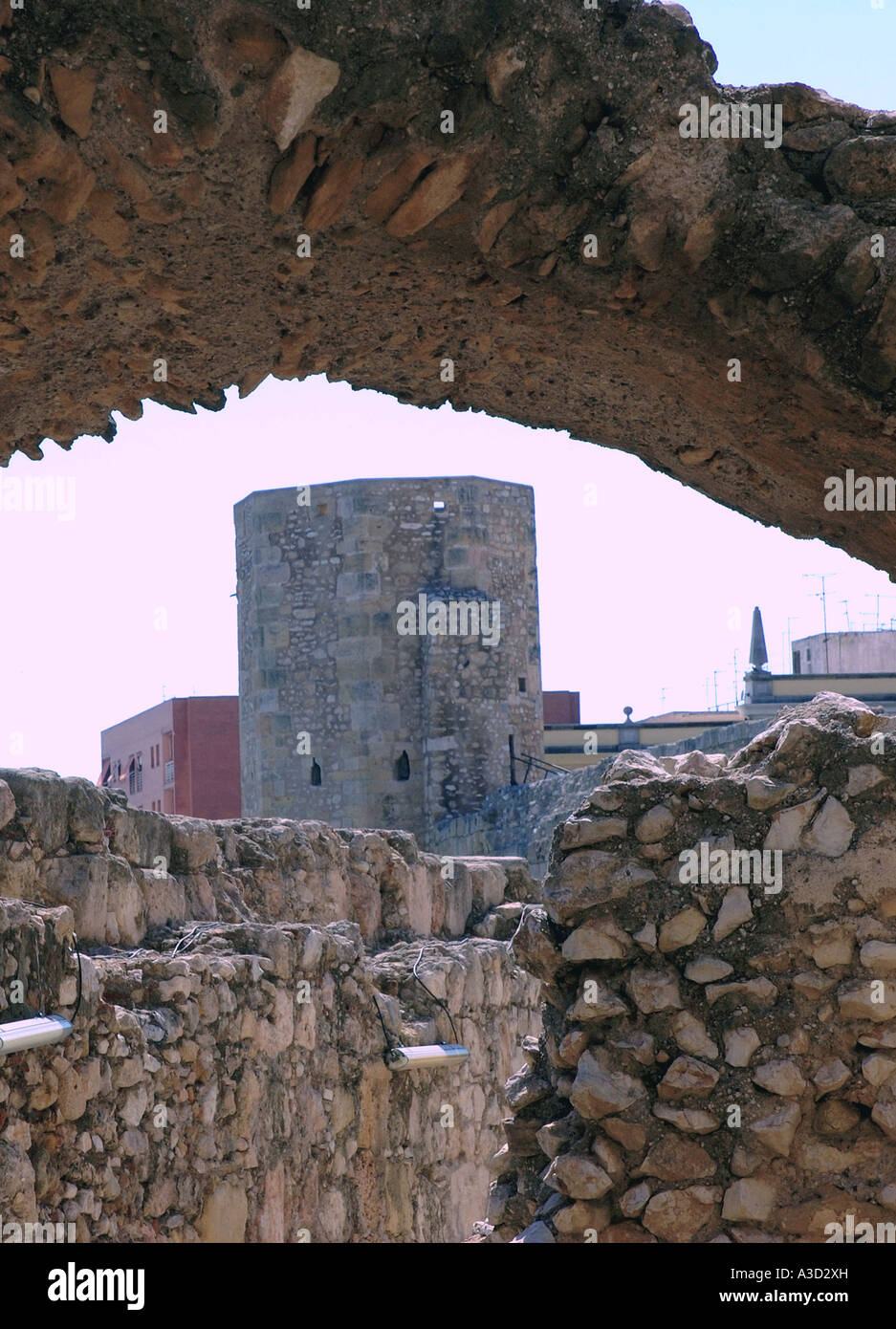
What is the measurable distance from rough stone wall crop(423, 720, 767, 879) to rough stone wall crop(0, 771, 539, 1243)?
25.1ft

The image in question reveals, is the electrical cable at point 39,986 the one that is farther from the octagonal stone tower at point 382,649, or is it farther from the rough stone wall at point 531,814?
the octagonal stone tower at point 382,649

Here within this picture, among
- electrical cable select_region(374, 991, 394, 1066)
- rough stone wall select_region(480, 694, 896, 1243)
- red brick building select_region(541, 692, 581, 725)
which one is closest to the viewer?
rough stone wall select_region(480, 694, 896, 1243)

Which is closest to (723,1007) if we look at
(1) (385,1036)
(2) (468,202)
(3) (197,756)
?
(2) (468,202)

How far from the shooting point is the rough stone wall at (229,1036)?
15.7ft

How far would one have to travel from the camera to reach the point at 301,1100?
6520mm

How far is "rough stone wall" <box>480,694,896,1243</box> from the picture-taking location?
168 inches

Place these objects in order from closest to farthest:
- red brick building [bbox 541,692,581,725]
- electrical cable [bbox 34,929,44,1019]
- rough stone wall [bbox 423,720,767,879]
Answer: electrical cable [bbox 34,929,44,1019]
rough stone wall [bbox 423,720,767,879]
red brick building [bbox 541,692,581,725]

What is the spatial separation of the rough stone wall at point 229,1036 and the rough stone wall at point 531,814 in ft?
25.1

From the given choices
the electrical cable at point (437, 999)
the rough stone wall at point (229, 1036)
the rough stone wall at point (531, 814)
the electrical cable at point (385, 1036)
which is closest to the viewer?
the rough stone wall at point (229, 1036)

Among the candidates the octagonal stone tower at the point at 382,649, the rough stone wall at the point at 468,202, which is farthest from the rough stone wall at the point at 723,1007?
the octagonal stone tower at the point at 382,649

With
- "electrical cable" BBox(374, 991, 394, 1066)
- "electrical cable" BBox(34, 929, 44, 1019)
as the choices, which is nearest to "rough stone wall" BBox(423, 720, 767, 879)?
"electrical cable" BBox(374, 991, 394, 1066)

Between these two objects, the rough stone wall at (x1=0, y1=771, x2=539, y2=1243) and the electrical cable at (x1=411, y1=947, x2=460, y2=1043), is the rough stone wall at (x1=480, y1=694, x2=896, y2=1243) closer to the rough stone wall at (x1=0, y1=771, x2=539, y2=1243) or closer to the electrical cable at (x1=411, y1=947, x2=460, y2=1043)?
the rough stone wall at (x1=0, y1=771, x2=539, y2=1243)

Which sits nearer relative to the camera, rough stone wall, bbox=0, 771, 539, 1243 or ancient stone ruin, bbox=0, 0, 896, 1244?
ancient stone ruin, bbox=0, 0, 896, 1244

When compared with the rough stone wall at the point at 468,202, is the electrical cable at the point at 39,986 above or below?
below
